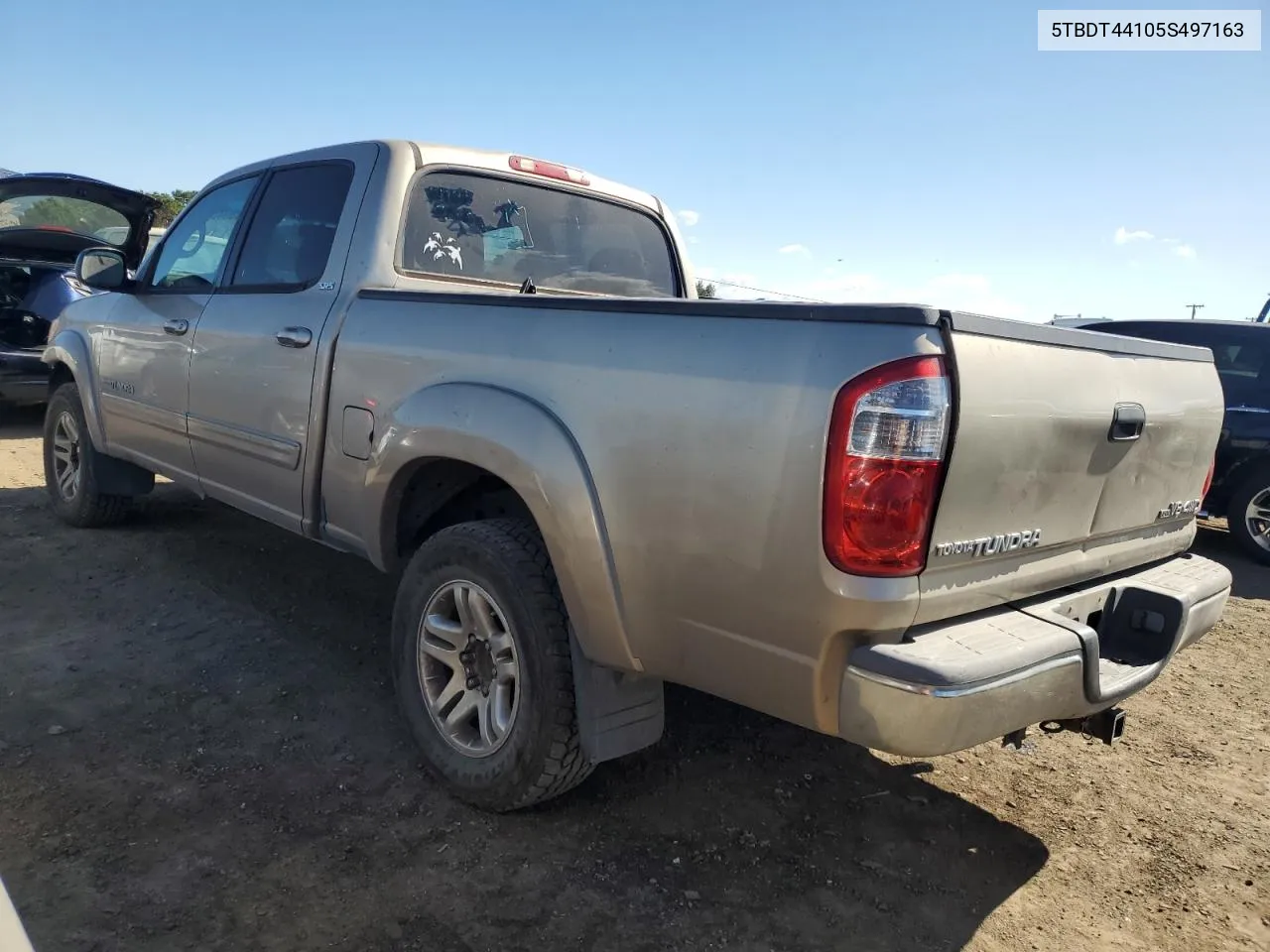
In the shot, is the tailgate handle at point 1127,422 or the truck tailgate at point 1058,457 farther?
the tailgate handle at point 1127,422

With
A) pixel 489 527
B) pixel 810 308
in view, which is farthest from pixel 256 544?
pixel 810 308

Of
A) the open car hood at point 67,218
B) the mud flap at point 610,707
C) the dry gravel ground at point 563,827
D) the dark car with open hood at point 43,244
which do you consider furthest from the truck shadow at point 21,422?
the mud flap at point 610,707

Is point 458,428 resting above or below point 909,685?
above

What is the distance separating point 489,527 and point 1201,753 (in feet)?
A: 9.35

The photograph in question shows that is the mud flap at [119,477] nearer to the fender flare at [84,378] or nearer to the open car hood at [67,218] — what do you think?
the fender flare at [84,378]

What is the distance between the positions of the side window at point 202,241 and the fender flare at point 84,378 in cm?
79

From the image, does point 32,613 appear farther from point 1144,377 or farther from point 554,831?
point 1144,377

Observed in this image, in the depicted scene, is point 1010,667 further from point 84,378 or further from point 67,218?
point 67,218

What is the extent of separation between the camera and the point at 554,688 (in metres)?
2.50

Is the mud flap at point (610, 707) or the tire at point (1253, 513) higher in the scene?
the mud flap at point (610, 707)

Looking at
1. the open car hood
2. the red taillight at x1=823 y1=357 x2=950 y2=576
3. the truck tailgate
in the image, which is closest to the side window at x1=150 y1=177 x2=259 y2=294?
the open car hood

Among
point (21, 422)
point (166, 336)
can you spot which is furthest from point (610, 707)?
point (21, 422)

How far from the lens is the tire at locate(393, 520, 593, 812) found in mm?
2529

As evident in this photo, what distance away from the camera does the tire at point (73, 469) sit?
530 centimetres
